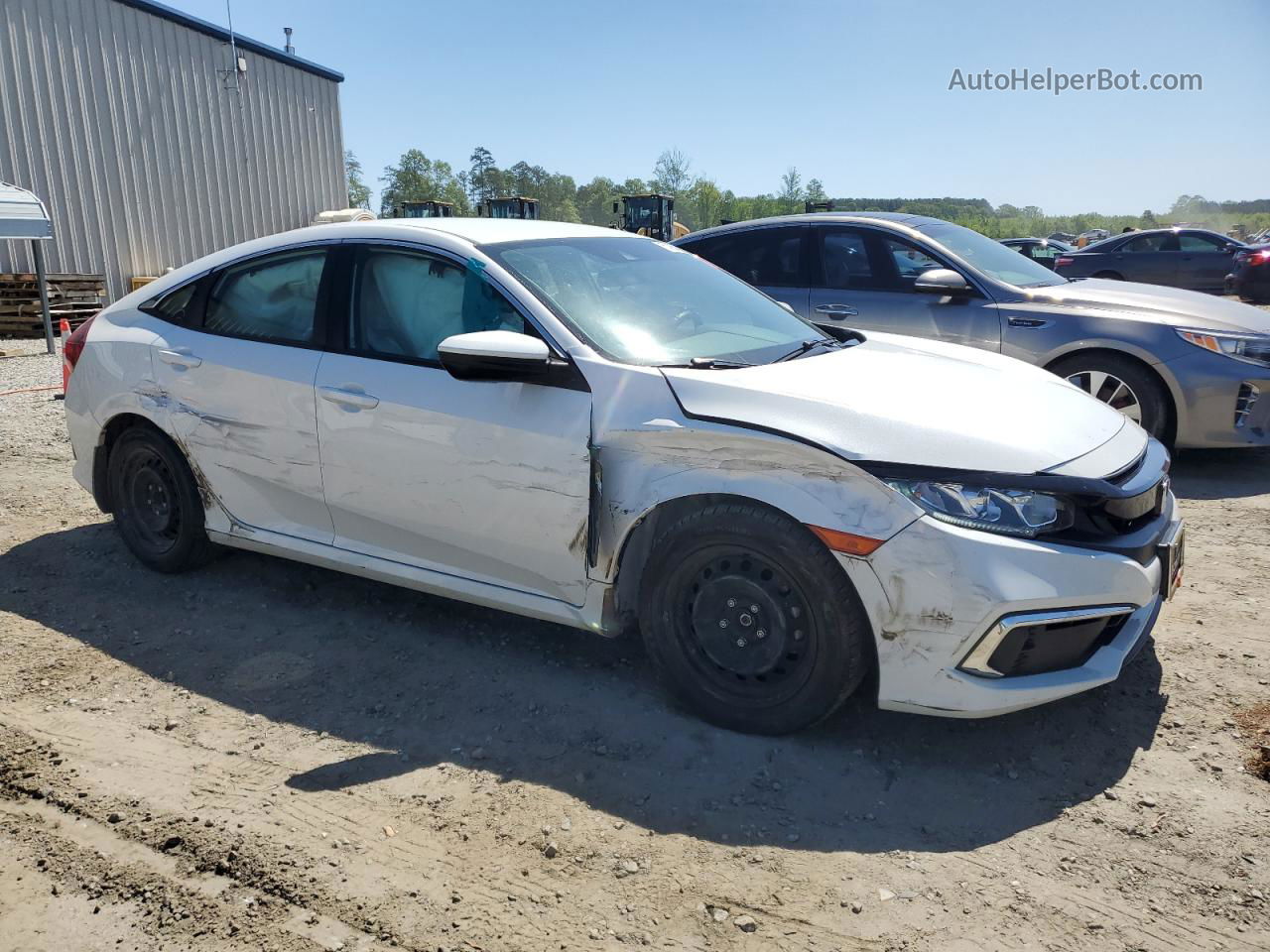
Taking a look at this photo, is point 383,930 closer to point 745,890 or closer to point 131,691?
point 745,890

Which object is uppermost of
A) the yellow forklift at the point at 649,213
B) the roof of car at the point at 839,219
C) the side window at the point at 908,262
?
the yellow forklift at the point at 649,213

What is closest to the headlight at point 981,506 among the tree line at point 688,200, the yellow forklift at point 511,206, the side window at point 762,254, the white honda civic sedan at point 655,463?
the white honda civic sedan at point 655,463

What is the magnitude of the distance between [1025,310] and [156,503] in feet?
17.1

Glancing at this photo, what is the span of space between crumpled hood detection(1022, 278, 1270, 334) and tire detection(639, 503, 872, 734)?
4.27 metres

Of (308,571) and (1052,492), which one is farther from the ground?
(1052,492)

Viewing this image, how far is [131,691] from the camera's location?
3543 millimetres

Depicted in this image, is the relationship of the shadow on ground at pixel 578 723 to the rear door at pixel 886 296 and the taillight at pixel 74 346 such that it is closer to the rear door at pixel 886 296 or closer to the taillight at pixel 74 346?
the taillight at pixel 74 346

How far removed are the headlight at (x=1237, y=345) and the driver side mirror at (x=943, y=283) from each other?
4.50ft

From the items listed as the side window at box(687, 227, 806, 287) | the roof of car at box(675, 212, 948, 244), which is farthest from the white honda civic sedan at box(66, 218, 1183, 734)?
the roof of car at box(675, 212, 948, 244)

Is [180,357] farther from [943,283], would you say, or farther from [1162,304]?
[1162,304]

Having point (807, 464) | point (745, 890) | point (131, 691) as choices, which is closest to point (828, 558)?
point (807, 464)

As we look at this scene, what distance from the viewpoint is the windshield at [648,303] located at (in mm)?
3434

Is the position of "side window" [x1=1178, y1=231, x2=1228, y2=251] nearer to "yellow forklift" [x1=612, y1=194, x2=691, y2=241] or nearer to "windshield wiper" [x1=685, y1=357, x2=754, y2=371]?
"yellow forklift" [x1=612, y1=194, x2=691, y2=241]

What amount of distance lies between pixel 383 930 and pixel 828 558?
5.02 ft
